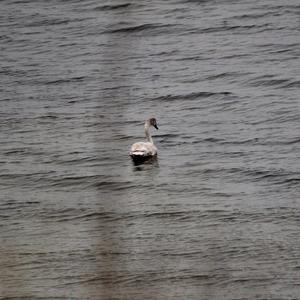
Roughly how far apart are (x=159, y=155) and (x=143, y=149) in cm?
63

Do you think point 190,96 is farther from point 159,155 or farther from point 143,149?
point 143,149

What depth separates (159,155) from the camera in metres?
16.0

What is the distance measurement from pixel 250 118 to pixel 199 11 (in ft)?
22.9

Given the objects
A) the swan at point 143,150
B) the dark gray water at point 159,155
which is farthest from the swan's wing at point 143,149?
the dark gray water at point 159,155

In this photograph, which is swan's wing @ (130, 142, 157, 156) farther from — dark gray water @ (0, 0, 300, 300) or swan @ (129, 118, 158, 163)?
dark gray water @ (0, 0, 300, 300)

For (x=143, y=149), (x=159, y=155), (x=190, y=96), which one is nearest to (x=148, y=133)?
(x=159, y=155)

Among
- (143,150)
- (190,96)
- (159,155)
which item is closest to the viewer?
(143,150)

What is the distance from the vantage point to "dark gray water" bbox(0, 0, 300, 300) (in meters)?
8.72

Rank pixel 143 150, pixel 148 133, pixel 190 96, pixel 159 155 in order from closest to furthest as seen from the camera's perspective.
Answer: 1. pixel 143 150
2. pixel 159 155
3. pixel 148 133
4. pixel 190 96

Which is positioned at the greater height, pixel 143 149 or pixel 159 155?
pixel 143 149

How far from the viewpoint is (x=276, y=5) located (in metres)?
22.4

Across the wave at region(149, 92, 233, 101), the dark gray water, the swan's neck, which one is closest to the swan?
the swan's neck

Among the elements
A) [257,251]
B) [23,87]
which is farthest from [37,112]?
[257,251]

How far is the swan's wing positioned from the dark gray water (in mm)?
232
